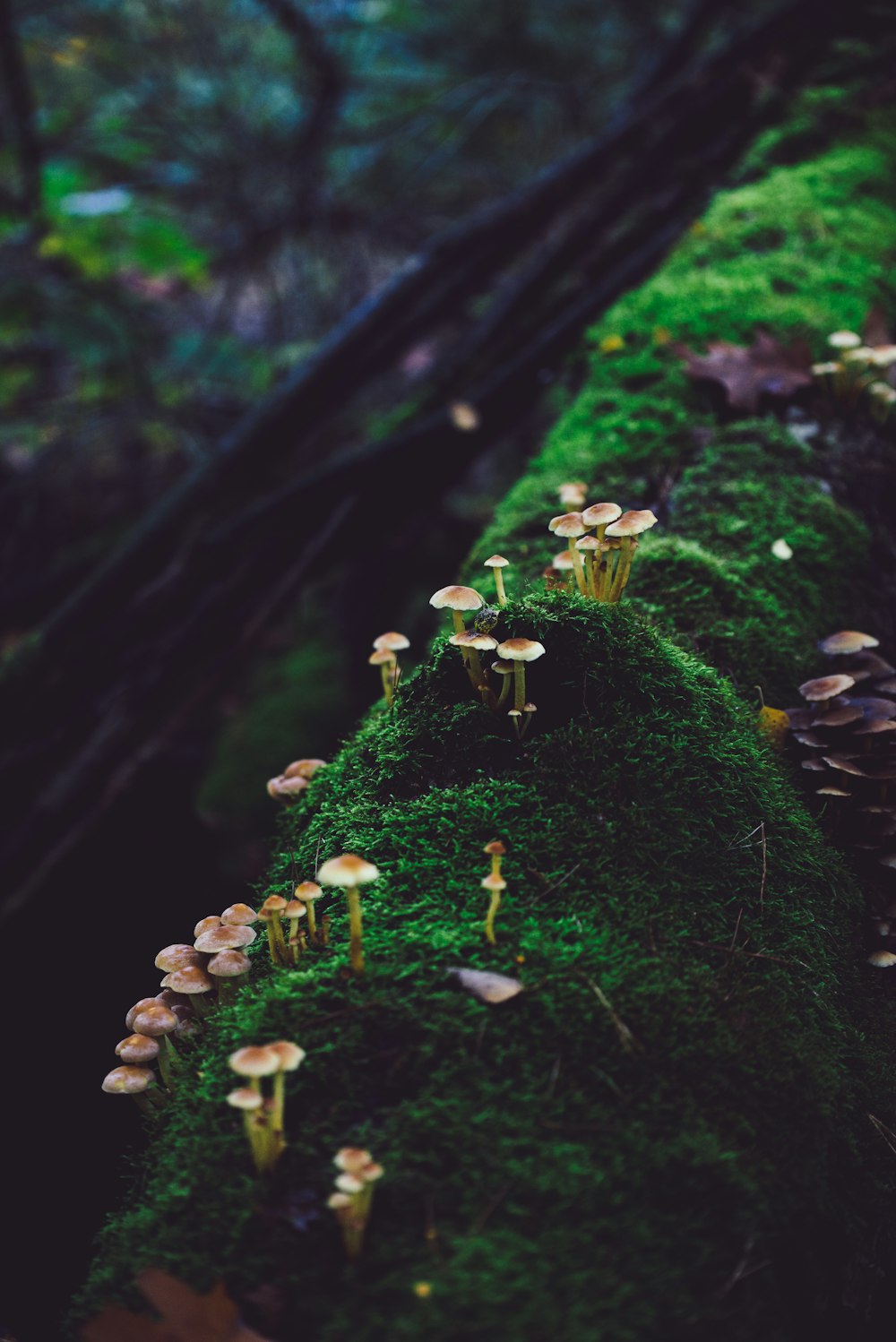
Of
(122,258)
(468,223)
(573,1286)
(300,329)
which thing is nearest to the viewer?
(573,1286)

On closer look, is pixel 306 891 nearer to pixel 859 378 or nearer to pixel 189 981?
pixel 189 981

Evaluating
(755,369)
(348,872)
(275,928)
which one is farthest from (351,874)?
(755,369)

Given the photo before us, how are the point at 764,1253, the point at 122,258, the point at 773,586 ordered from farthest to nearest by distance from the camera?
the point at 122,258, the point at 773,586, the point at 764,1253

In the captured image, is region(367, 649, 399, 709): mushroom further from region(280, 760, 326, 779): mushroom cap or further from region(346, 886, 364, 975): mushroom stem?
region(346, 886, 364, 975): mushroom stem

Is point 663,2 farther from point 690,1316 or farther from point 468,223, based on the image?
point 690,1316

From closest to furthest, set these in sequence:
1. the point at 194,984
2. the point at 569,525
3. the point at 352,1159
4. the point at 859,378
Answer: the point at 352,1159 < the point at 194,984 < the point at 569,525 < the point at 859,378

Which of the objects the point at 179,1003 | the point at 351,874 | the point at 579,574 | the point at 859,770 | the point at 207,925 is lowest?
the point at 179,1003

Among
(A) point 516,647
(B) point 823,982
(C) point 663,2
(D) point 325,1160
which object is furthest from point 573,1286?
(C) point 663,2

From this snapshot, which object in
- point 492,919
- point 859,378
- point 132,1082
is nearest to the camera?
point 492,919
